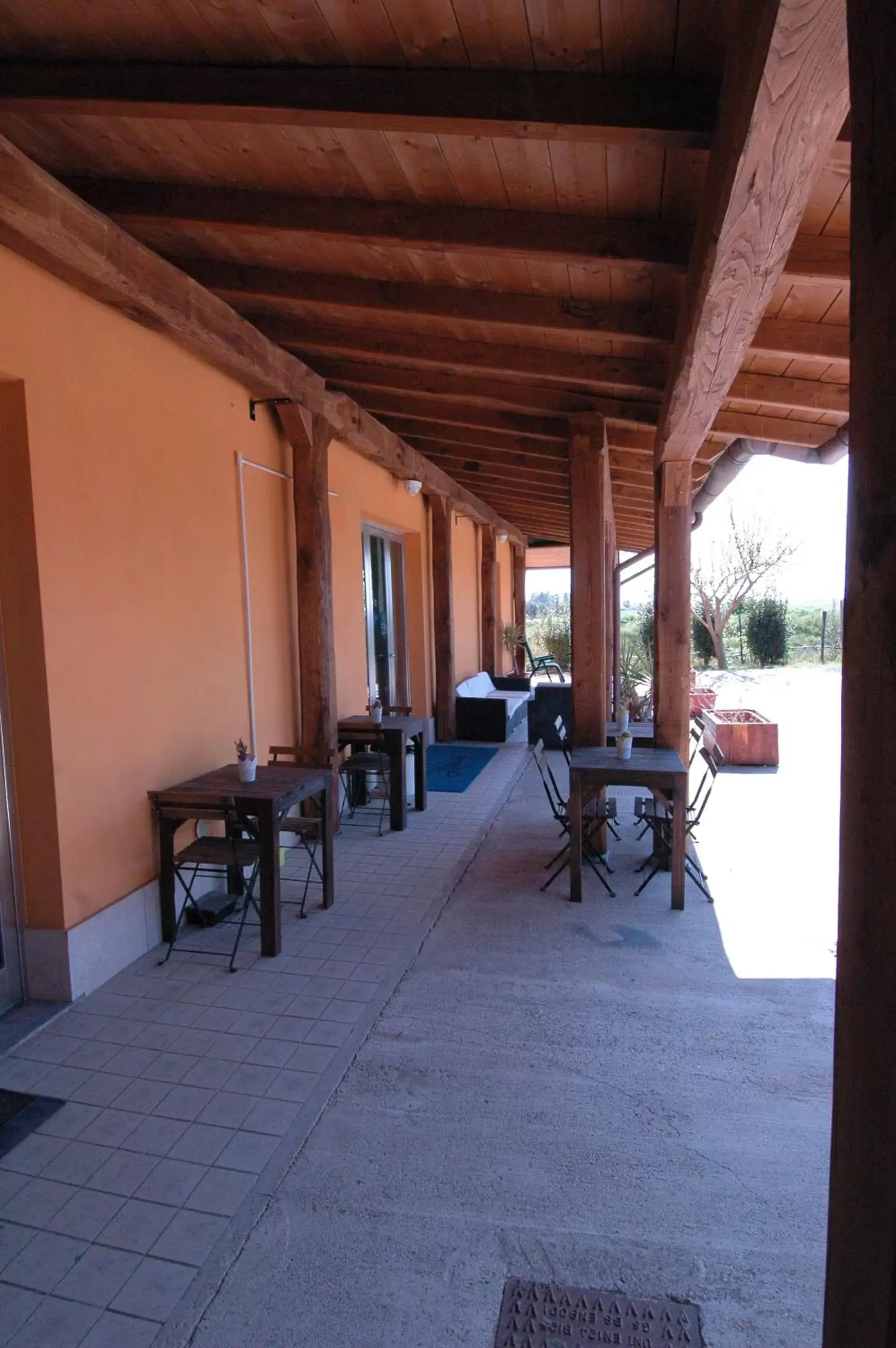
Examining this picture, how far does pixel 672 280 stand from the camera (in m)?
2.99

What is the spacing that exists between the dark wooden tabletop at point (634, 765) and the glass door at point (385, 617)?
277cm

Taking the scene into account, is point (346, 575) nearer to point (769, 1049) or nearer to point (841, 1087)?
point (769, 1049)

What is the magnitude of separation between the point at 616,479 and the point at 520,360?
3.60 m

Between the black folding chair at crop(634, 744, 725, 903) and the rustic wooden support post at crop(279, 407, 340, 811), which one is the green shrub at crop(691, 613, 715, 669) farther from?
the rustic wooden support post at crop(279, 407, 340, 811)

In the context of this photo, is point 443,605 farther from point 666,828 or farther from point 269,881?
point 269,881

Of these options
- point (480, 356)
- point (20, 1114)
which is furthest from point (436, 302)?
point (20, 1114)

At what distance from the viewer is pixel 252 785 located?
3.68 metres

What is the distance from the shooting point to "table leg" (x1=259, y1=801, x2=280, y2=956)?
11.2 feet

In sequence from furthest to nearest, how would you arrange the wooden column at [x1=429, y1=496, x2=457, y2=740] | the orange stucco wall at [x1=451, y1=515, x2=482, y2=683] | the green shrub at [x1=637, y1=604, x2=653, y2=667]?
1. the green shrub at [x1=637, y1=604, x2=653, y2=667]
2. the orange stucco wall at [x1=451, y1=515, x2=482, y2=683]
3. the wooden column at [x1=429, y1=496, x2=457, y2=740]

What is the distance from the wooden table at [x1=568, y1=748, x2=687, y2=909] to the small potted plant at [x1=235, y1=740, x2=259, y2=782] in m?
1.68

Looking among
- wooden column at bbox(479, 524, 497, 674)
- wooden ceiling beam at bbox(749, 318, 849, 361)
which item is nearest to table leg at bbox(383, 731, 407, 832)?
wooden ceiling beam at bbox(749, 318, 849, 361)

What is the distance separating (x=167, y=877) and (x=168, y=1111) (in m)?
1.30

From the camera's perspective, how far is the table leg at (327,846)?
3.94m

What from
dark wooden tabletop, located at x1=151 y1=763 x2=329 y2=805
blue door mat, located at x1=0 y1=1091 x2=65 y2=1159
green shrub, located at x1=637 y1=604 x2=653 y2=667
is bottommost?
blue door mat, located at x1=0 y1=1091 x2=65 y2=1159
